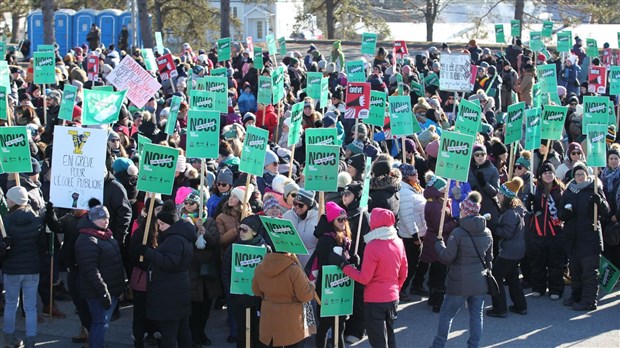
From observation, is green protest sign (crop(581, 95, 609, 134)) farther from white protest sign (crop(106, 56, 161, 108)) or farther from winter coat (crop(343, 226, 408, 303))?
white protest sign (crop(106, 56, 161, 108))

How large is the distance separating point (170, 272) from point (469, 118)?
488 cm

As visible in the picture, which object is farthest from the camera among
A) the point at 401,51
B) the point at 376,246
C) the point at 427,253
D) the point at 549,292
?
the point at 401,51

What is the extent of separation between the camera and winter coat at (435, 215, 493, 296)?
9.05 m

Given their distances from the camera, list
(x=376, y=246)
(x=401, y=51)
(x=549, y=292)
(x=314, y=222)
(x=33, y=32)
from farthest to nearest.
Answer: (x=33, y=32), (x=401, y=51), (x=549, y=292), (x=314, y=222), (x=376, y=246)

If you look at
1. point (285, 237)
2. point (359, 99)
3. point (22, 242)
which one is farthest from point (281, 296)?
point (359, 99)

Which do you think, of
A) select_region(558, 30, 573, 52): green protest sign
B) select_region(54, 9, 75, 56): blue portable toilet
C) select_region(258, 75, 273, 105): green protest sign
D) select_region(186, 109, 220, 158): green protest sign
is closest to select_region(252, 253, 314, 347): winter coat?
select_region(186, 109, 220, 158): green protest sign

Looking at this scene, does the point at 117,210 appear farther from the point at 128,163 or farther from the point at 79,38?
the point at 79,38

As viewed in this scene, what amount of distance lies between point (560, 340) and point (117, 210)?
4884mm

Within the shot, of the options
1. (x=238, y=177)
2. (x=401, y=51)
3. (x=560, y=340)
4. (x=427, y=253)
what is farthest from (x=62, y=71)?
(x=560, y=340)

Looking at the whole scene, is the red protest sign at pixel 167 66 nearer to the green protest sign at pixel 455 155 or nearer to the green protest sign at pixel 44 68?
the green protest sign at pixel 44 68

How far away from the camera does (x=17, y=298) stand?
9.41m

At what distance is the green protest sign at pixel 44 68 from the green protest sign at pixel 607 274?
10.1 meters

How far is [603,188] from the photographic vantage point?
11789 mm

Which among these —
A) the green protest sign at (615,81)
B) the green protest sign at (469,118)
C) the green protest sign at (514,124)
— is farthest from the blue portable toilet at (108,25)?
the green protest sign at (469,118)
